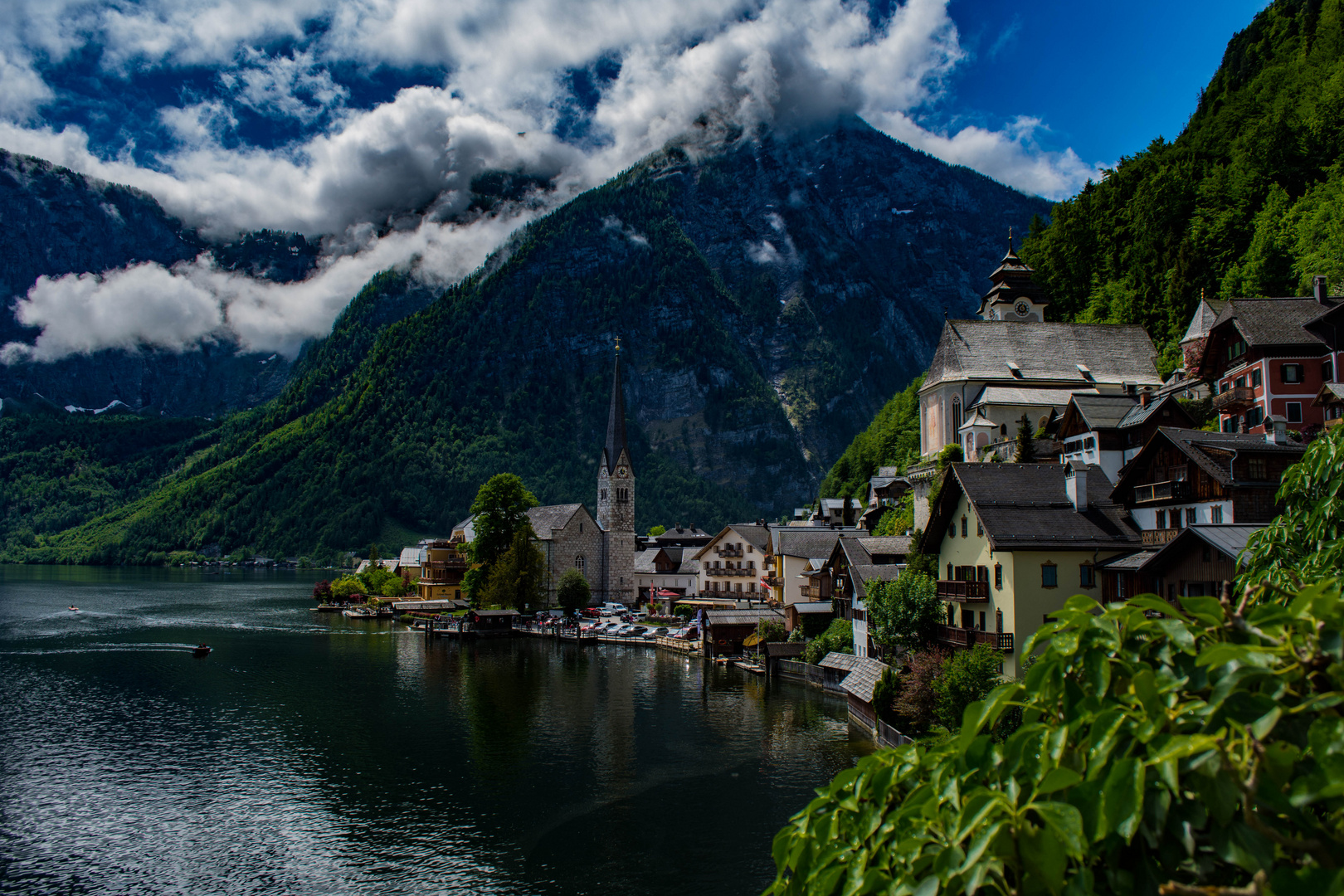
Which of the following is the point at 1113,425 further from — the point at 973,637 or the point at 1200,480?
the point at 973,637

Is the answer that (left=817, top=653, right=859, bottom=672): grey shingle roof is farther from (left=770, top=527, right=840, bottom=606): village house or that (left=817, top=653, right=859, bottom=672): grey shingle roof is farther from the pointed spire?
the pointed spire

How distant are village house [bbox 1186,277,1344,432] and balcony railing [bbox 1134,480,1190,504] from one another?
1424 centimetres

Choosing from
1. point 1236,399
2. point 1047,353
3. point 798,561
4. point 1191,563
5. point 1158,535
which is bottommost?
point 798,561

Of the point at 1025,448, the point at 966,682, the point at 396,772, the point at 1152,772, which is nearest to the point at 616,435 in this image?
the point at 1025,448

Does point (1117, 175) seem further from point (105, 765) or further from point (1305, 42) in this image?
point (105, 765)

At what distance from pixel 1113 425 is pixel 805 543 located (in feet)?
112

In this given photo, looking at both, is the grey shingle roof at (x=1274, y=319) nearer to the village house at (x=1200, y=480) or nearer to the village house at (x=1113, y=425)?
the village house at (x=1113, y=425)

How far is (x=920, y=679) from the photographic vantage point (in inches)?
1631

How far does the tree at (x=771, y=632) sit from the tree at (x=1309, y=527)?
60.2 metres

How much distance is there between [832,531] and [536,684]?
35957 mm

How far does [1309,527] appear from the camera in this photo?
1237cm

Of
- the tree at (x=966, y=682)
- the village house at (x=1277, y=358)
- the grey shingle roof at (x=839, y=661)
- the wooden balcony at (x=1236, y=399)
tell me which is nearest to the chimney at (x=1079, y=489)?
the tree at (x=966, y=682)

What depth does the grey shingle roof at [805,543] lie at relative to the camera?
261 ft

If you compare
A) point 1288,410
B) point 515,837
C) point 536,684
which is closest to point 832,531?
point 536,684
